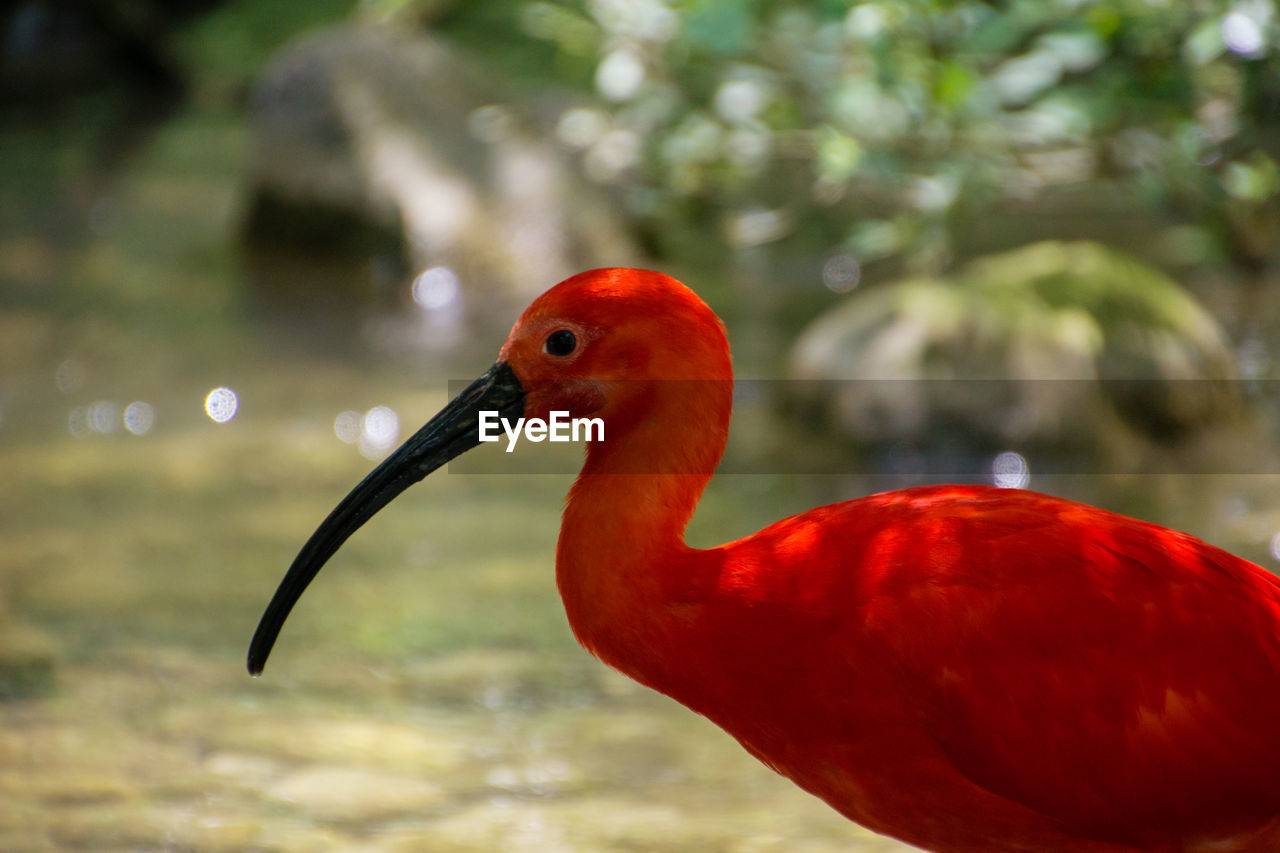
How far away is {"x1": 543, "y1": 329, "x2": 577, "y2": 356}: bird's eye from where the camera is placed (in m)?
2.39

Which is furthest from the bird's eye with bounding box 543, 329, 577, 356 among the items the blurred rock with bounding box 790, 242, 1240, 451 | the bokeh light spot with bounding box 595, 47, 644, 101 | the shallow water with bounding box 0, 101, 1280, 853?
the blurred rock with bounding box 790, 242, 1240, 451

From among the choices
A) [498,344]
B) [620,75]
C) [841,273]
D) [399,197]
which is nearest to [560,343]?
[620,75]

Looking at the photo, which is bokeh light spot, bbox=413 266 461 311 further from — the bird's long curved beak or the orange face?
the orange face

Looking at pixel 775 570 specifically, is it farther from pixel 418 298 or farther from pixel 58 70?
pixel 58 70

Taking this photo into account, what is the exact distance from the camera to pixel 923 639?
7.50 ft

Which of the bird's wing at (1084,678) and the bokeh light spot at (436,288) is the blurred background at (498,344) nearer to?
the bokeh light spot at (436,288)

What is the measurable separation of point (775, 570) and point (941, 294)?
384 centimetres

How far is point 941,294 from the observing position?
19.6ft

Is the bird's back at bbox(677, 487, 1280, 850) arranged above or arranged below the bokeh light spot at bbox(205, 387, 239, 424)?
below

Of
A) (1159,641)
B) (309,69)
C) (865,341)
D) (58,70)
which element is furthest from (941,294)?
(58,70)

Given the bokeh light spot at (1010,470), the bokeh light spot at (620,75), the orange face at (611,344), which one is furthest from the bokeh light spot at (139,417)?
the orange face at (611,344)

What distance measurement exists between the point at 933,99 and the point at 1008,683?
3.06 m

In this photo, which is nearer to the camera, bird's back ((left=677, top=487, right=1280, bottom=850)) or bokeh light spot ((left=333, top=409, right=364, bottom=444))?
bird's back ((left=677, top=487, right=1280, bottom=850))

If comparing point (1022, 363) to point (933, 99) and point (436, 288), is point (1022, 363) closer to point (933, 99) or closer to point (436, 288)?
point (933, 99)
